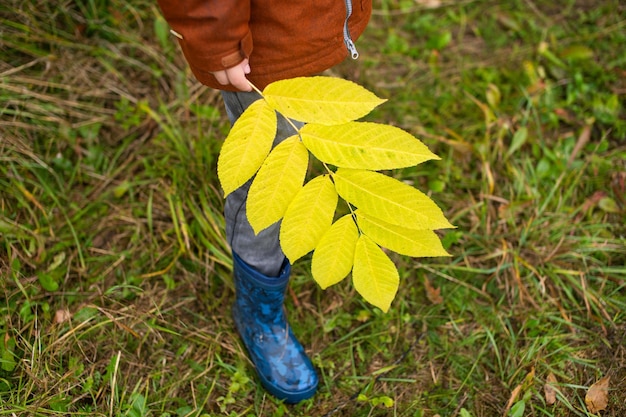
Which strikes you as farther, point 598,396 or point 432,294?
point 432,294

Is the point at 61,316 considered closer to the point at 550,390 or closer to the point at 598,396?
the point at 550,390

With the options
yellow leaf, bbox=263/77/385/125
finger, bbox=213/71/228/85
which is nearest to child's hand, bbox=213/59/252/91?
finger, bbox=213/71/228/85

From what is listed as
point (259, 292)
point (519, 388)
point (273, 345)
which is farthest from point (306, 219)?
point (519, 388)

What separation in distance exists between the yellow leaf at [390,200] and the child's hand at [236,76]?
28 centimetres

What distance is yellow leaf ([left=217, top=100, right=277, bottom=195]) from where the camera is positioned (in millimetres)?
956

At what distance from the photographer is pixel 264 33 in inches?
42.1

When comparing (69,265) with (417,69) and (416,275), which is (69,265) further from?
(417,69)

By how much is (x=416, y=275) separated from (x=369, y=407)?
1.74ft

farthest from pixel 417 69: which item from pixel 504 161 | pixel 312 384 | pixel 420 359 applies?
pixel 312 384

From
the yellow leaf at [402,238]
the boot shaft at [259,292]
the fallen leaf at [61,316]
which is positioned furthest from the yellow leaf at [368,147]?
the fallen leaf at [61,316]

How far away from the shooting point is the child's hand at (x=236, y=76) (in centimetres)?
102

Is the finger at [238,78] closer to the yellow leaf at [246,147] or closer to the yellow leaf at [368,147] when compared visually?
the yellow leaf at [246,147]

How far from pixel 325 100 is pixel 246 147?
0.17 meters

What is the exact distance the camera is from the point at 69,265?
183 centimetres
